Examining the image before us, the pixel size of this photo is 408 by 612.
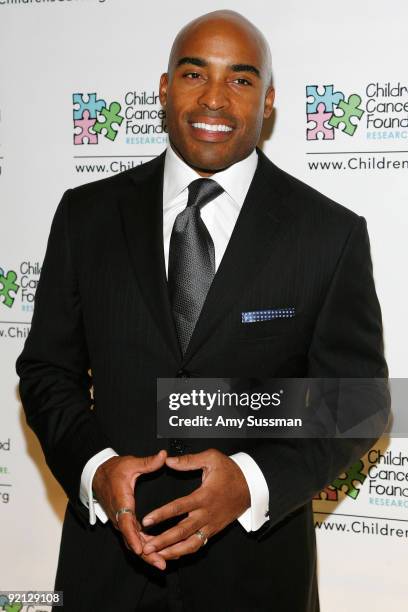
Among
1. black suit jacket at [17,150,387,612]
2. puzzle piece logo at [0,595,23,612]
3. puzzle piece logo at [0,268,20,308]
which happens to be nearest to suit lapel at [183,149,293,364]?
black suit jacket at [17,150,387,612]

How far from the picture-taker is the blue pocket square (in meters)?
1.39

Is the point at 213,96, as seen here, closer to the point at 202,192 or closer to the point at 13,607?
the point at 202,192

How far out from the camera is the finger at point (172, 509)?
3.76 ft

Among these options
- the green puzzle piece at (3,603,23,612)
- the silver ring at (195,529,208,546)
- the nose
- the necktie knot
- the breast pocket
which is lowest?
the green puzzle piece at (3,603,23,612)

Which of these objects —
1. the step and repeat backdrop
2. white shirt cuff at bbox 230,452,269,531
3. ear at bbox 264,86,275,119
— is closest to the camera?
white shirt cuff at bbox 230,452,269,531

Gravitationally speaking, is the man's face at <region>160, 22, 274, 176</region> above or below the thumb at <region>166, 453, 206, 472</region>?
above

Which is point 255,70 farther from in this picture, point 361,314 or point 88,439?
point 88,439

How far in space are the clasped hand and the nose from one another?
2.13 feet

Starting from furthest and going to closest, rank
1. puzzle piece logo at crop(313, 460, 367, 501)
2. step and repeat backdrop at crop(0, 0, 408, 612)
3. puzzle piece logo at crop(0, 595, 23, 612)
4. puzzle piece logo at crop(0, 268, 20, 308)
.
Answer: puzzle piece logo at crop(0, 595, 23, 612) < puzzle piece logo at crop(0, 268, 20, 308) < puzzle piece logo at crop(313, 460, 367, 501) < step and repeat backdrop at crop(0, 0, 408, 612)

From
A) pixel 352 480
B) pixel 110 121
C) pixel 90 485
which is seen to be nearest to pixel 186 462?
pixel 90 485

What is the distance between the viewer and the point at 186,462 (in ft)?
3.91

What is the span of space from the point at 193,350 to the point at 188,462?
0.77 ft

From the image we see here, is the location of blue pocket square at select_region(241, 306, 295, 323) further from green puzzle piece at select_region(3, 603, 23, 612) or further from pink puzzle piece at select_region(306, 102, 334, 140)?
green puzzle piece at select_region(3, 603, 23, 612)

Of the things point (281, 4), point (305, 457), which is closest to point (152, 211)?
point (305, 457)
